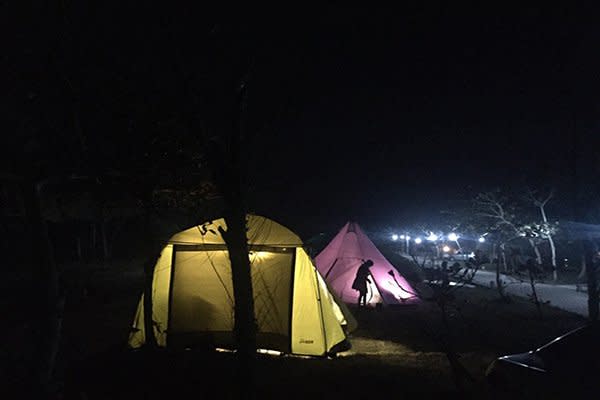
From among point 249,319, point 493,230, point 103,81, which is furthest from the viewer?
point 493,230

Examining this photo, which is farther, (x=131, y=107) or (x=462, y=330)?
(x=462, y=330)

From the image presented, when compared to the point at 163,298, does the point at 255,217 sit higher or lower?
higher

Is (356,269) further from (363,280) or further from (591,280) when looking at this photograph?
(591,280)

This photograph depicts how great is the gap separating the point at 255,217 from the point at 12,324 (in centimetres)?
645

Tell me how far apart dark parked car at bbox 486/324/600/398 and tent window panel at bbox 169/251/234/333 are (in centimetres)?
522

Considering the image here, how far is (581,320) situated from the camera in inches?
543

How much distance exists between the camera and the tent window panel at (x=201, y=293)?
9.27 metres

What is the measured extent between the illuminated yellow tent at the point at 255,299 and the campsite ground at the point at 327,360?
2.01 feet

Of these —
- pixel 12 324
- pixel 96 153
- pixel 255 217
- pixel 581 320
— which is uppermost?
pixel 96 153

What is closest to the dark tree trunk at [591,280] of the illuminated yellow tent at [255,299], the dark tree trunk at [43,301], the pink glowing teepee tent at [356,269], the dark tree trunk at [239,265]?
the pink glowing teepee tent at [356,269]

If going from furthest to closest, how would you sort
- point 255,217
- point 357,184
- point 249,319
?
1. point 357,184
2. point 255,217
3. point 249,319

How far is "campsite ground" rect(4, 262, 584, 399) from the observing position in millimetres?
6605

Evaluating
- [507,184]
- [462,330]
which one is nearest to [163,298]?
[462,330]

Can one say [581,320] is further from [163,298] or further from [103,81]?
[103,81]
